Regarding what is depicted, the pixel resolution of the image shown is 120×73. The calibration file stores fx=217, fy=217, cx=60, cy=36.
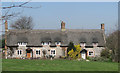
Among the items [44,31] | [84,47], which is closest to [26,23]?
[44,31]

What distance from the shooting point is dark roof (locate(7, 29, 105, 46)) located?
45406mm

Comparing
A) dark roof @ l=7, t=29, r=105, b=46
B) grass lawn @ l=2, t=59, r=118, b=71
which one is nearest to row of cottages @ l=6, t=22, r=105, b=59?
dark roof @ l=7, t=29, r=105, b=46

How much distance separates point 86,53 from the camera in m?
45.5

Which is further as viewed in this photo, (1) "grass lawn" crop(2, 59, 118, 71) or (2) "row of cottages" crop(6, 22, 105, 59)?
(2) "row of cottages" crop(6, 22, 105, 59)

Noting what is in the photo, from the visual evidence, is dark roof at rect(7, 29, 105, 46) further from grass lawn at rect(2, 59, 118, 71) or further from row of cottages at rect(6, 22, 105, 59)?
grass lawn at rect(2, 59, 118, 71)

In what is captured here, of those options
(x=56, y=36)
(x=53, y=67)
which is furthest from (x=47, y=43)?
(x=53, y=67)

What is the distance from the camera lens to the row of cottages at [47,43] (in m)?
44.9

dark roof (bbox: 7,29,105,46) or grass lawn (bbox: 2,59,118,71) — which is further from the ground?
dark roof (bbox: 7,29,105,46)

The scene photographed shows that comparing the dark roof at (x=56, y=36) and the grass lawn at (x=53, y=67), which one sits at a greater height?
the dark roof at (x=56, y=36)

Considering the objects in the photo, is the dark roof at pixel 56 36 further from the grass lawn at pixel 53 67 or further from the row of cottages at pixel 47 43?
the grass lawn at pixel 53 67

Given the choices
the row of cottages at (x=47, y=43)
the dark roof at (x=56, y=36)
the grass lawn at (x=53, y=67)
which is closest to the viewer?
the grass lawn at (x=53, y=67)

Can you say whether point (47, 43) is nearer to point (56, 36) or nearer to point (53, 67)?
point (56, 36)

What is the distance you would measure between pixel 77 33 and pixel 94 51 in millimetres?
5518

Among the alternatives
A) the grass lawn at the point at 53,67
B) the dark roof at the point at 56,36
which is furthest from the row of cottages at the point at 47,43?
the grass lawn at the point at 53,67
